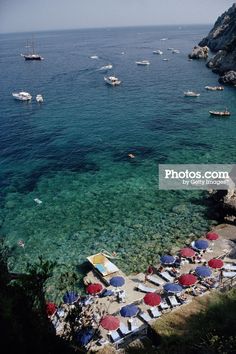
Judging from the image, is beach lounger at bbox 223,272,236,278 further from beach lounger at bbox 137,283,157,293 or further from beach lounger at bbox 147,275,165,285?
beach lounger at bbox 137,283,157,293

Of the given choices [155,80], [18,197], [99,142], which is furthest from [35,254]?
[155,80]

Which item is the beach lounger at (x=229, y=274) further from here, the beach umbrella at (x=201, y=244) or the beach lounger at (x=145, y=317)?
the beach lounger at (x=145, y=317)

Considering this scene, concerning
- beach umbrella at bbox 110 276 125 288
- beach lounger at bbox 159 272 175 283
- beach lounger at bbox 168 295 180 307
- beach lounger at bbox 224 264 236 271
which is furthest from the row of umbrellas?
beach umbrella at bbox 110 276 125 288

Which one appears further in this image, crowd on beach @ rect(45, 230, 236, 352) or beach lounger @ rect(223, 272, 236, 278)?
beach lounger @ rect(223, 272, 236, 278)

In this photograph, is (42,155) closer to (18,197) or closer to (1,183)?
(1,183)

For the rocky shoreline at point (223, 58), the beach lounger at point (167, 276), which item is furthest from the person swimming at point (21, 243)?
the rocky shoreline at point (223, 58)
